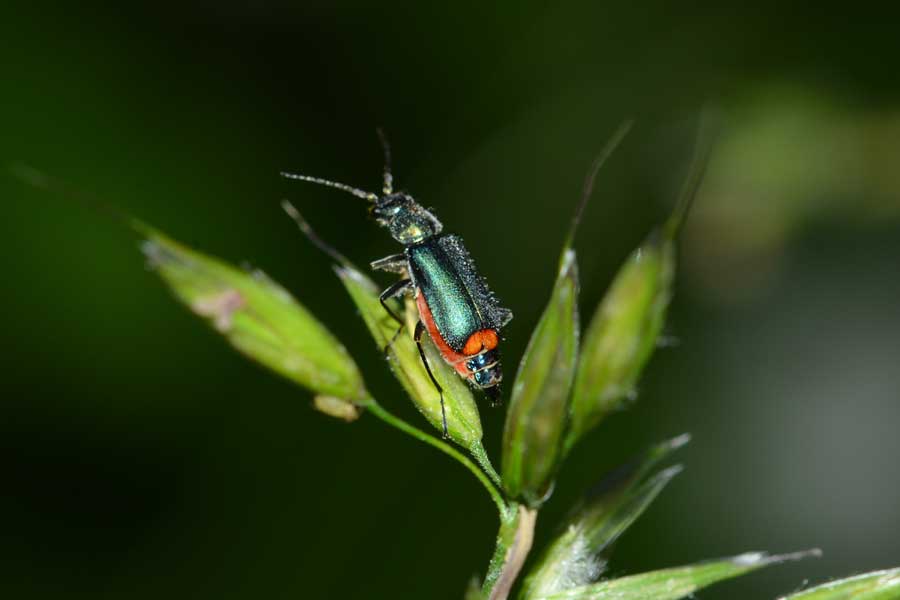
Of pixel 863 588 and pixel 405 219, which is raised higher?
pixel 405 219

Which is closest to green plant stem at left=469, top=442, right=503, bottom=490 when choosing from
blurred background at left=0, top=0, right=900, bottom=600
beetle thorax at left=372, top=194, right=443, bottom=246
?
beetle thorax at left=372, top=194, right=443, bottom=246

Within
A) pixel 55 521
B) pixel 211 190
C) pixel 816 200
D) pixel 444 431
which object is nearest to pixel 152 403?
pixel 55 521

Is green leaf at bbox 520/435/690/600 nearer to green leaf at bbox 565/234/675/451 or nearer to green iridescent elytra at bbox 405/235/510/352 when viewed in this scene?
green leaf at bbox 565/234/675/451

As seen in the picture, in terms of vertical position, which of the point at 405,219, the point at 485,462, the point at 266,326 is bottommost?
the point at 485,462

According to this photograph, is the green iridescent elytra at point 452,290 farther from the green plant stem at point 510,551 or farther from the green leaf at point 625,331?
→ the green plant stem at point 510,551

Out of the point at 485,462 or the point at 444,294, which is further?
the point at 444,294

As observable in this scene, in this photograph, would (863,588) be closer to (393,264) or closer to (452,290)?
(452,290)

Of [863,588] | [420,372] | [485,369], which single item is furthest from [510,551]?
[485,369]

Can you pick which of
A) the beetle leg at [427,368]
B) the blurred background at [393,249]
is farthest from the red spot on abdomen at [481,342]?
the blurred background at [393,249]
